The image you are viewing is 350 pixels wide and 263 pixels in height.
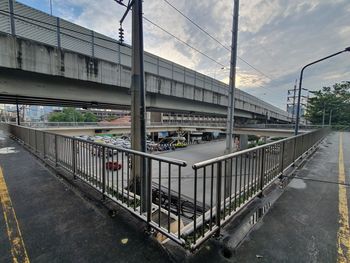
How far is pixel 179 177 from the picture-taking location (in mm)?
2090

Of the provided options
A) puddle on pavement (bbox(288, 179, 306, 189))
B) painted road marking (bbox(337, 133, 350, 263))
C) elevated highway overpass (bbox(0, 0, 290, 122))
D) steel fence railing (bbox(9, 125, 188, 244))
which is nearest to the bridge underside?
elevated highway overpass (bbox(0, 0, 290, 122))

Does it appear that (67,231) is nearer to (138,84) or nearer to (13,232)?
(13,232)

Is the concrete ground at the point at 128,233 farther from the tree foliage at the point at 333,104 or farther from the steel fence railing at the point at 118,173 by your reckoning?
the tree foliage at the point at 333,104

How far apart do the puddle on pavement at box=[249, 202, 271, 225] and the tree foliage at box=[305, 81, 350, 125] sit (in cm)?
4312

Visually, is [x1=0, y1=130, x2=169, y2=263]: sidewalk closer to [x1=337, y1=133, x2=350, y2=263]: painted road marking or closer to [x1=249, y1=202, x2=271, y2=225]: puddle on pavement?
[x1=249, y1=202, x2=271, y2=225]: puddle on pavement

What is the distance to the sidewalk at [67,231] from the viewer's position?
2033mm

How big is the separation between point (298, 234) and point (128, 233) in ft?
8.12

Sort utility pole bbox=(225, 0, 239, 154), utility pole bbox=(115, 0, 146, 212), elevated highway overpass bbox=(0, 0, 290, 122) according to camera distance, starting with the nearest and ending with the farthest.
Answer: utility pole bbox=(115, 0, 146, 212)
utility pole bbox=(225, 0, 239, 154)
elevated highway overpass bbox=(0, 0, 290, 122)

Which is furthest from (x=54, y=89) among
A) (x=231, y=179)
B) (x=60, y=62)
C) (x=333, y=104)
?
(x=333, y=104)

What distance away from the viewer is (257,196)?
11.6 ft

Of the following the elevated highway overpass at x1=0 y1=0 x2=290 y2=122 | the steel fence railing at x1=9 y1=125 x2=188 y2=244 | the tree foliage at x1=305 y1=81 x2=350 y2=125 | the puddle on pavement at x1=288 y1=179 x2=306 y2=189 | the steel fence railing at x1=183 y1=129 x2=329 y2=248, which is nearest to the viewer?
the steel fence railing at x1=183 y1=129 x2=329 y2=248

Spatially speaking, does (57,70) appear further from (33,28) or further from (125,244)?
(125,244)

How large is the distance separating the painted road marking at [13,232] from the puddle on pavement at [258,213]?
121 inches

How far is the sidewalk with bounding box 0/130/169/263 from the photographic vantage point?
2.03 m
